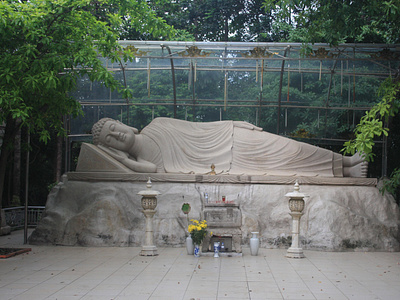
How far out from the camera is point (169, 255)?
7.98 meters

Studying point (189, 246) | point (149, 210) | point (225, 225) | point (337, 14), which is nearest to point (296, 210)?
point (225, 225)

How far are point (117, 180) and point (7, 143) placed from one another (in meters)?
2.16

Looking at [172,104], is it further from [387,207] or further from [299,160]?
[387,207]

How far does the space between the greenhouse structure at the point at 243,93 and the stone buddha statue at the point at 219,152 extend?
4.02 feet

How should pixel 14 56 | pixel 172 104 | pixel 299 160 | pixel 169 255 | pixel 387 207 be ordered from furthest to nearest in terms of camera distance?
pixel 172 104 → pixel 299 160 → pixel 387 207 → pixel 169 255 → pixel 14 56

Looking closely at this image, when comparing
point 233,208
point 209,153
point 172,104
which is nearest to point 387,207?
point 233,208

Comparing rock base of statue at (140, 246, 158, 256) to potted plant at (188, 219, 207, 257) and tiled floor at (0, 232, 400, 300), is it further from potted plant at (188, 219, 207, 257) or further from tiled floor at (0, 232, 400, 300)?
potted plant at (188, 219, 207, 257)

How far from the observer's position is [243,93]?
1194 cm

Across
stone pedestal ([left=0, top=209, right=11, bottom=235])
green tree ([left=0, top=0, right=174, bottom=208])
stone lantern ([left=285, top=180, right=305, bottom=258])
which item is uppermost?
green tree ([left=0, top=0, right=174, bottom=208])

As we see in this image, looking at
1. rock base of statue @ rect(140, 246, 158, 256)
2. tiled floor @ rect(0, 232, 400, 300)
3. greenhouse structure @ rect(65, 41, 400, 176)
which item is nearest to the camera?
tiled floor @ rect(0, 232, 400, 300)

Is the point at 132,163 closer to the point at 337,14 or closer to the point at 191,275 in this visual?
the point at 191,275

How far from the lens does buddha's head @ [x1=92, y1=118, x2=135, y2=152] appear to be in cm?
1004

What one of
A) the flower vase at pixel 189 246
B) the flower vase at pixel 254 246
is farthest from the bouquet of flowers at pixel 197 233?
the flower vase at pixel 254 246

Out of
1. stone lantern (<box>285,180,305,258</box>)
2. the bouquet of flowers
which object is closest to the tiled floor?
the bouquet of flowers
